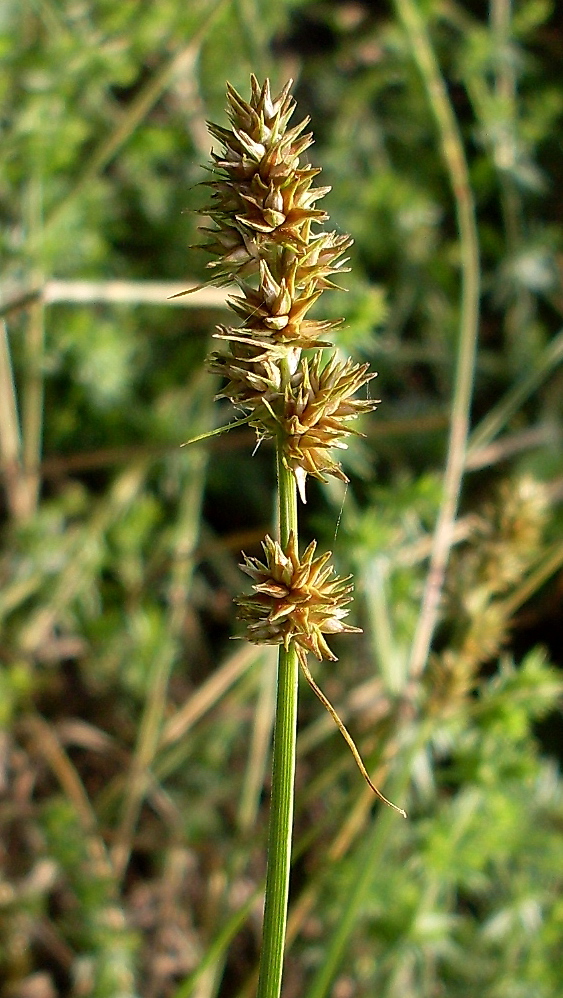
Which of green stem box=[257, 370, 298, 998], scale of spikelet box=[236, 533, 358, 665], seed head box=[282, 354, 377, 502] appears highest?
seed head box=[282, 354, 377, 502]

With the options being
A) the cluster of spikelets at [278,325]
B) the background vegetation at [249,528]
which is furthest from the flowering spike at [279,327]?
the background vegetation at [249,528]

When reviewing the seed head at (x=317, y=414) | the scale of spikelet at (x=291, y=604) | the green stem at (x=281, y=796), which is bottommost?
the green stem at (x=281, y=796)

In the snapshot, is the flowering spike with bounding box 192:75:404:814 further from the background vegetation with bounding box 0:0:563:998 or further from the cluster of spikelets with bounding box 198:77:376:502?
the background vegetation with bounding box 0:0:563:998

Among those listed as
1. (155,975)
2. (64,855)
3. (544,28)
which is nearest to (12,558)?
(64,855)

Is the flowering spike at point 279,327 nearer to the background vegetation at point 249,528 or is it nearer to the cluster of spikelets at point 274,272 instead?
the cluster of spikelets at point 274,272

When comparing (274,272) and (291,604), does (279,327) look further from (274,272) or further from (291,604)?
(291,604)

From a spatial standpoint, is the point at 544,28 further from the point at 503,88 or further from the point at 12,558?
the point at 12,558

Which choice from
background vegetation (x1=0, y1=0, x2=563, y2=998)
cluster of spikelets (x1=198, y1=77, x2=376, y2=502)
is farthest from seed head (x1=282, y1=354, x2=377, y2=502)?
background vegetation (x1=0, y1=0, x2=563, y2=998)
